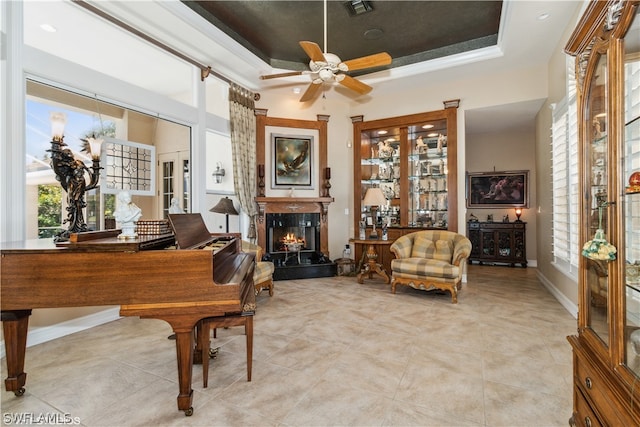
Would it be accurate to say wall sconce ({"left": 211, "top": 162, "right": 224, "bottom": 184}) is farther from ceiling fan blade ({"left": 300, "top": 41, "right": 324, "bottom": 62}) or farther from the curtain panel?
ceiling fan blade ({"left": 300, "top": 41, "right": 324, "bottom": 62})

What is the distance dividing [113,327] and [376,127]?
5.04 meters

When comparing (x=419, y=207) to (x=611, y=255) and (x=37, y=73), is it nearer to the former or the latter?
(x=611, y=255)

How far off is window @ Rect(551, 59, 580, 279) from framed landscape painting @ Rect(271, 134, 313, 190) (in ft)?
12.3

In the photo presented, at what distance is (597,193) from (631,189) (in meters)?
0.23

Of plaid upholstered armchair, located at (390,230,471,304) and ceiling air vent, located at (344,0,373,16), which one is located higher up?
ceiling air vent, located at (344,0,373,16)

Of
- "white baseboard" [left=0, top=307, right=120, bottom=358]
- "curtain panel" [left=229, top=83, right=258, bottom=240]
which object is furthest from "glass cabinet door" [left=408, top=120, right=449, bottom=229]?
"white baseboard" [left=0, top=307, right=120, bottom=358]

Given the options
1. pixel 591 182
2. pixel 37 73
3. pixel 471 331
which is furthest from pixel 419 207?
pixel 37 73

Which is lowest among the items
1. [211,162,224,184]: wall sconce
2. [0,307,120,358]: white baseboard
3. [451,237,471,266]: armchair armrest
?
[0,307,120,358]: white baseboard

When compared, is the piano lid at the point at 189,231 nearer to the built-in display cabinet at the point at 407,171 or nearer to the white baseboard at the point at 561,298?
the built-in display cabinet at the point at 407,171

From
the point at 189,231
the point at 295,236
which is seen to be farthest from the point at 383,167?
the point at 189,231

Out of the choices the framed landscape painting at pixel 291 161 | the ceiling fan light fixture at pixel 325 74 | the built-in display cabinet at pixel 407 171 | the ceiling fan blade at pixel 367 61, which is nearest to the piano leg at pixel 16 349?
the ceiling fan light fixture at pixel 325 74

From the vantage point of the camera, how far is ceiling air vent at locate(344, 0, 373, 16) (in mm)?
3603

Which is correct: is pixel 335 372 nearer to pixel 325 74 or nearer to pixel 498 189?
pixel 325 74

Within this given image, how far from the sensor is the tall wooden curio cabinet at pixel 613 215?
107 centimetres
